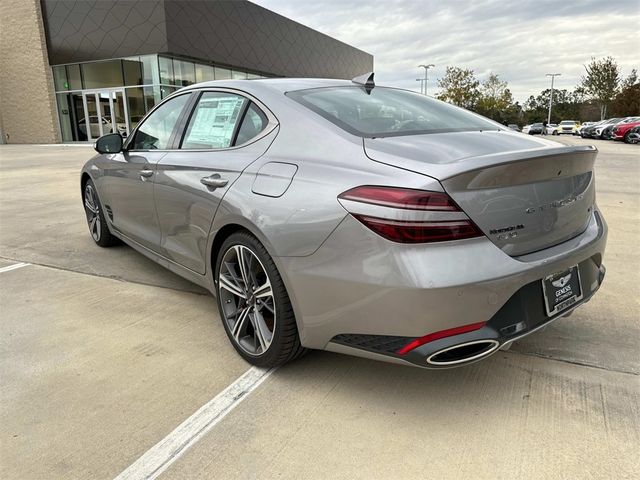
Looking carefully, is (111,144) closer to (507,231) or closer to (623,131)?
(507,231)

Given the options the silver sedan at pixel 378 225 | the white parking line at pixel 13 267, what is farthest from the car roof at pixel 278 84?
the white parking line at pixel 13 267

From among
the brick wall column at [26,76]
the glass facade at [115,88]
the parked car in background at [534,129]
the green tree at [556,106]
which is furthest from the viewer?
the green tree at [556,106]

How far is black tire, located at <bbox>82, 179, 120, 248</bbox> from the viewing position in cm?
479

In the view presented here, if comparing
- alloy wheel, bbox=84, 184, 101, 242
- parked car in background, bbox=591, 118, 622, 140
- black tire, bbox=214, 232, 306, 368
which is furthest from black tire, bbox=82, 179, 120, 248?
parked car in background, bbox=591, 118, 622, 140

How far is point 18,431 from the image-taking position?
2207 mm

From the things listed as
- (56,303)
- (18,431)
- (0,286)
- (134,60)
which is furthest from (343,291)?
(134,60)

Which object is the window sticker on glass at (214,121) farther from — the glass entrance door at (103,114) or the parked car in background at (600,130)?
the parked car in background at (600,130)

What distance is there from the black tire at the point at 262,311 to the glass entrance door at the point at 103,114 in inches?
936

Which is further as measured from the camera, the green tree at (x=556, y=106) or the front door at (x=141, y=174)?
the green tree at (x=556, y=106)

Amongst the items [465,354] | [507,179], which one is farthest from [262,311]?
[507,179]

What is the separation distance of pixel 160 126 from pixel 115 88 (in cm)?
2365

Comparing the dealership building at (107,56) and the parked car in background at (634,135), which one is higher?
the dealership building at (107,56)

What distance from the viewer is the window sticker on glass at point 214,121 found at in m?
2.96

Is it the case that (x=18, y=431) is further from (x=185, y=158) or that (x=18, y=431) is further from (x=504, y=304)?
(x=504, y=304)
